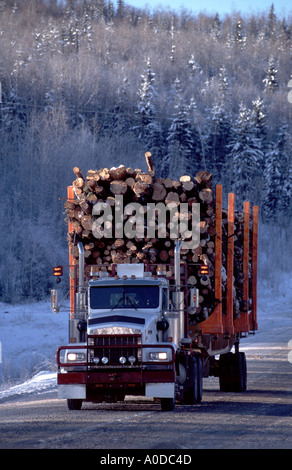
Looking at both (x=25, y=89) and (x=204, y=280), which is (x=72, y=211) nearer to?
(x=204, y=280)

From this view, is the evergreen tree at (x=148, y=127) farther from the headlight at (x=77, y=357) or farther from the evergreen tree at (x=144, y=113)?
the headlight at (x=77, y=357)

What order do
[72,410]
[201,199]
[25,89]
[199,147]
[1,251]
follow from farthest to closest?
[25,89]
[199,147]
[1,251]
[201,199]
[72,410]

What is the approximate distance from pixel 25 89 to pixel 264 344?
65.8 meters

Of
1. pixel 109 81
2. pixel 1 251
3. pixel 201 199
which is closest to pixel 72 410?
pixel 201 199

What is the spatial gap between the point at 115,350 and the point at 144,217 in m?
3.73

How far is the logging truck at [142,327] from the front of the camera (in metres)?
12.8

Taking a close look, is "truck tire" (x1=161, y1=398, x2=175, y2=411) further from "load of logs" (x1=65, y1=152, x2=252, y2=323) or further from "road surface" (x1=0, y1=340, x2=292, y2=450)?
"load of logs" (x1=65, y1=152, x2=252, y2=323)

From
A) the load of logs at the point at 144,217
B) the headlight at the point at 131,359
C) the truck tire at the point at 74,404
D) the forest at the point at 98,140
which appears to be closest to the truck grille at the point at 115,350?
the headlight at the point at 131,359

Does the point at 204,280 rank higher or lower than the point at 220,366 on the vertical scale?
higher

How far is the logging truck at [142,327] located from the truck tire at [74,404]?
2 cm

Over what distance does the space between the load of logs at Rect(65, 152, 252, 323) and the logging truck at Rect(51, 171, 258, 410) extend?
0.30ft

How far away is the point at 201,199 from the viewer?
15.9m

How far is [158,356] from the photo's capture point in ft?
42.1

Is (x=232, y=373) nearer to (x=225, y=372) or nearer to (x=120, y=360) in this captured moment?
(x=225, y=372)
